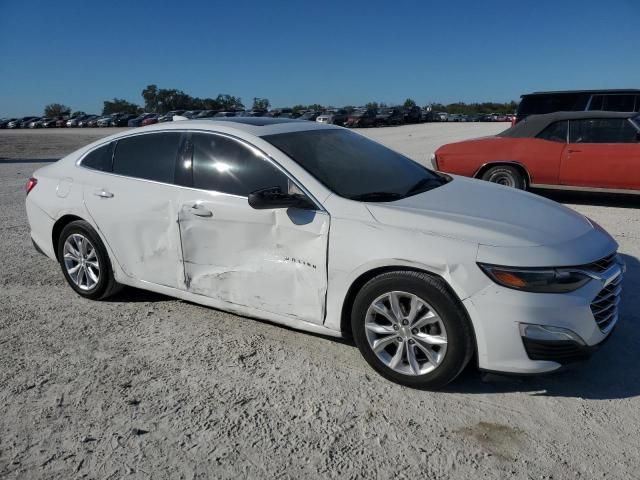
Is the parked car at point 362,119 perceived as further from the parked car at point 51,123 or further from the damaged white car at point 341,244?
the damaged white car at point 341,244

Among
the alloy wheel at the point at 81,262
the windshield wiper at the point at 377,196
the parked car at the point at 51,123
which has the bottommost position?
the parked car at the point at 51,123

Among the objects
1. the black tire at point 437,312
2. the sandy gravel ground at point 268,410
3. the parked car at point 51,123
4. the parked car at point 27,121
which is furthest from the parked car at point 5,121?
the black tire at point 437,312

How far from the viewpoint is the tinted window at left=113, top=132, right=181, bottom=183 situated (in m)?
4.11

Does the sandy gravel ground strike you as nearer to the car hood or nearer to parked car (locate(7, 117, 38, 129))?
the car hood

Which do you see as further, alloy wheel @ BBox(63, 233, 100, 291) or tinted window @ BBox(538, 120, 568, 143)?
tinted window @ BBox(538, 120, 568, 143)

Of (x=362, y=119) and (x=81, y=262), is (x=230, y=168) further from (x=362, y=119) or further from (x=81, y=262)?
(x=362, y=119)

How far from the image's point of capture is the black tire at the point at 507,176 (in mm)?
8328

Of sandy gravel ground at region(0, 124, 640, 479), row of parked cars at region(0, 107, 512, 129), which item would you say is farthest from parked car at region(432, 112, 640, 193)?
row of parked cars at region(0, 107, 512, 129)

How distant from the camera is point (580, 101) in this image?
12.2 m

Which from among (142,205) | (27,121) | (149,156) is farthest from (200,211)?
(27,121)

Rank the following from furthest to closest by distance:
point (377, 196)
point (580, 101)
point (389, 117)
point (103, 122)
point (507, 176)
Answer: point (103, 122) → point (389, 117) → point (580, 101) → point (507, 176) → point (377, 196)

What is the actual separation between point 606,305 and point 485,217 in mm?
836

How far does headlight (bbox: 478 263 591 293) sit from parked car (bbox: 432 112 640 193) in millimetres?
5627

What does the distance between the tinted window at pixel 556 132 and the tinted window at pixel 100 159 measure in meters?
6.37
